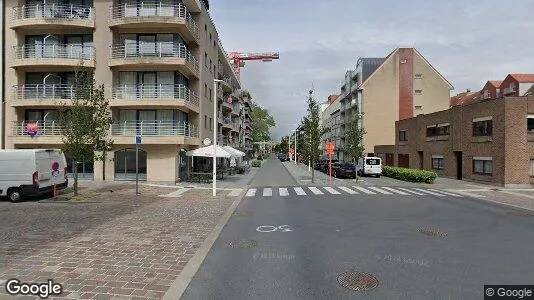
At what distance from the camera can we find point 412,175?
88.1 feet

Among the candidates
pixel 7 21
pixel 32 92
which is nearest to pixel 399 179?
pixel 32 92

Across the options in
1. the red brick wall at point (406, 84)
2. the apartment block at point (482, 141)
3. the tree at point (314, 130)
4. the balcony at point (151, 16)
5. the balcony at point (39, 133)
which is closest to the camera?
the balcony at point (151, 16)

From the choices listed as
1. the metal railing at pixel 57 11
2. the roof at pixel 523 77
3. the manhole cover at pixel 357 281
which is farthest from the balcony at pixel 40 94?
the roof at pixel 523 77

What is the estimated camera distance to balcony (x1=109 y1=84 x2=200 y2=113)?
23.4 metres

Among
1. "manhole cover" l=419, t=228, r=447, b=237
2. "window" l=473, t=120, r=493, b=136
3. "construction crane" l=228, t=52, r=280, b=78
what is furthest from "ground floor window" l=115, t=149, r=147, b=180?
"construction crane" l=228, t=52, r=280, b=78

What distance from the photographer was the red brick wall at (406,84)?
49812 millimetres

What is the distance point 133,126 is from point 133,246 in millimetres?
18317

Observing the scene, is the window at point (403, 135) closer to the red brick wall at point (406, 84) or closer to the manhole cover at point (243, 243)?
the red brick wall at point (406, 84)

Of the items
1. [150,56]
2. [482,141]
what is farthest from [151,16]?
[482,141]

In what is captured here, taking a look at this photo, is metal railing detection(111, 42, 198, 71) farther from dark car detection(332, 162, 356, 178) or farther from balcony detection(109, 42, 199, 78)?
dark car detection(332, 162, 356, 178)

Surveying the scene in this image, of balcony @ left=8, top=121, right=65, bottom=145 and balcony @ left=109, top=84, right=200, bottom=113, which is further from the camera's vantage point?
balcony @ left=8, top=121, right=65, bottom=145

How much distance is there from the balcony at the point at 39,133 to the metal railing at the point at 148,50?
6591 mm

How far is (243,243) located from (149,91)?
18.9 metres

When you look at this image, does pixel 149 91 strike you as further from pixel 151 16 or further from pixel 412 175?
pixel 412 175
